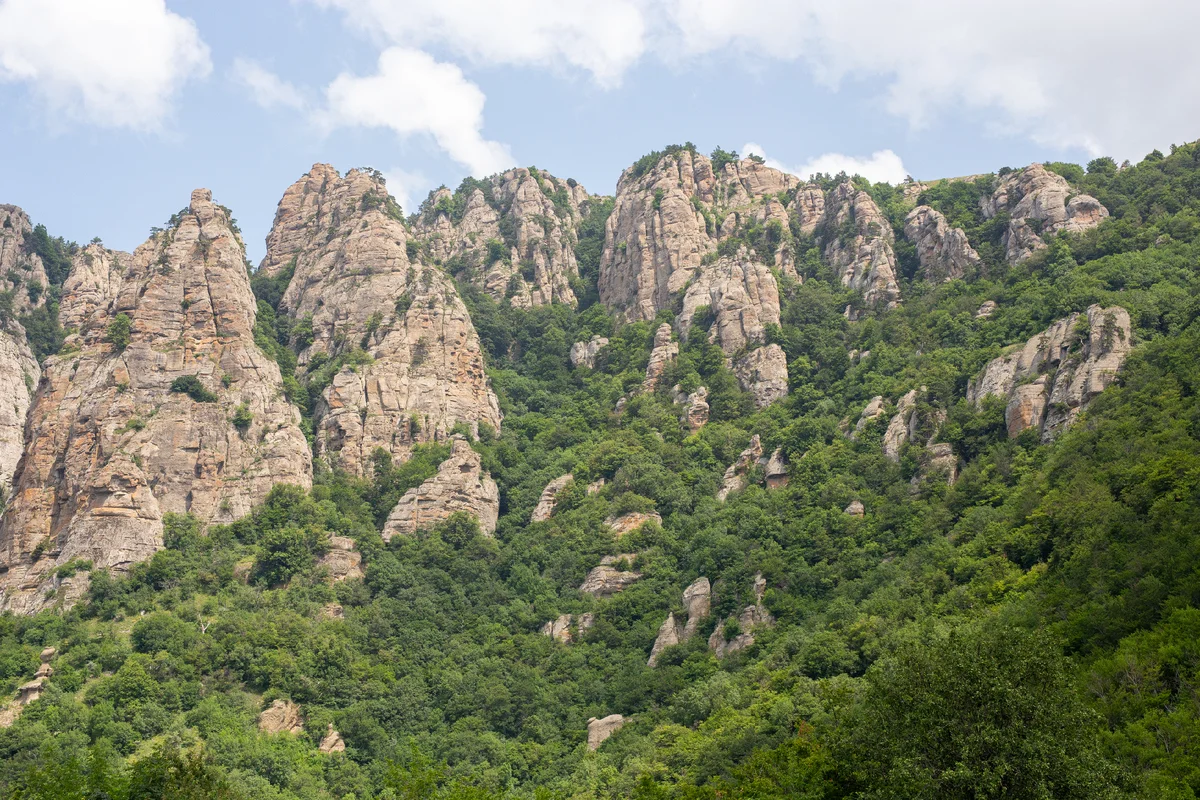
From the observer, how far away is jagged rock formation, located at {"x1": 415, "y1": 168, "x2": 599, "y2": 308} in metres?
153

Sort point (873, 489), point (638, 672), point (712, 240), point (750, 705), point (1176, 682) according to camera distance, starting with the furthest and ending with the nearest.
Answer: point (712, 240), point (873, 489), point (638, 672), point (750, 705), point (1176, 682)

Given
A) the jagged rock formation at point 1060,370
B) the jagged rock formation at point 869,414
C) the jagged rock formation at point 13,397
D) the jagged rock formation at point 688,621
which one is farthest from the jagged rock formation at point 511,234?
the jagged rock formation at point 1060,370

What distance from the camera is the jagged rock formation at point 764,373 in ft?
384

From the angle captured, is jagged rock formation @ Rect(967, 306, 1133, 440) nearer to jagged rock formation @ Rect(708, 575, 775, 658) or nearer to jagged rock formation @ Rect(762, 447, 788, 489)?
jagged rock formation @ Rect(762, 447, 788, 489)

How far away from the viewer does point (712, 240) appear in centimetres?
14338

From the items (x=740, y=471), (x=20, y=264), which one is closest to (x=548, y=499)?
(x=740, y=471)

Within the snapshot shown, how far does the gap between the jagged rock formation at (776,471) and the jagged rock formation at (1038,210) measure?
33.1m

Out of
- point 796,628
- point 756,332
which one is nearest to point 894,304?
point 756,332

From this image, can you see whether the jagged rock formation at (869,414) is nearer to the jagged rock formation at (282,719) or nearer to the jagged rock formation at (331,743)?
the jagged rock formation at (331,743)

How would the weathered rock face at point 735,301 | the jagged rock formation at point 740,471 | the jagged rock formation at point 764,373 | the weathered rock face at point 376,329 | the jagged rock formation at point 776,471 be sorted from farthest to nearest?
the weathered rock face at point 735,301, the jagged rock formation at point 764,373, the weathered rock face at point 376,329, the jagged rock formation at point 740,471, the jagged rock formation at point 776,471

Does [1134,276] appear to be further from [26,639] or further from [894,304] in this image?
[26,639]

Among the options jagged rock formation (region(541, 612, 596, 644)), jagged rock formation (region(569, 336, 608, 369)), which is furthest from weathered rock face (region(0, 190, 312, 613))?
jagged rock formation (region(569, 336, 608, 369))

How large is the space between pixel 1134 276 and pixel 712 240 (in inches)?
2249

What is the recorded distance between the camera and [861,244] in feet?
428
